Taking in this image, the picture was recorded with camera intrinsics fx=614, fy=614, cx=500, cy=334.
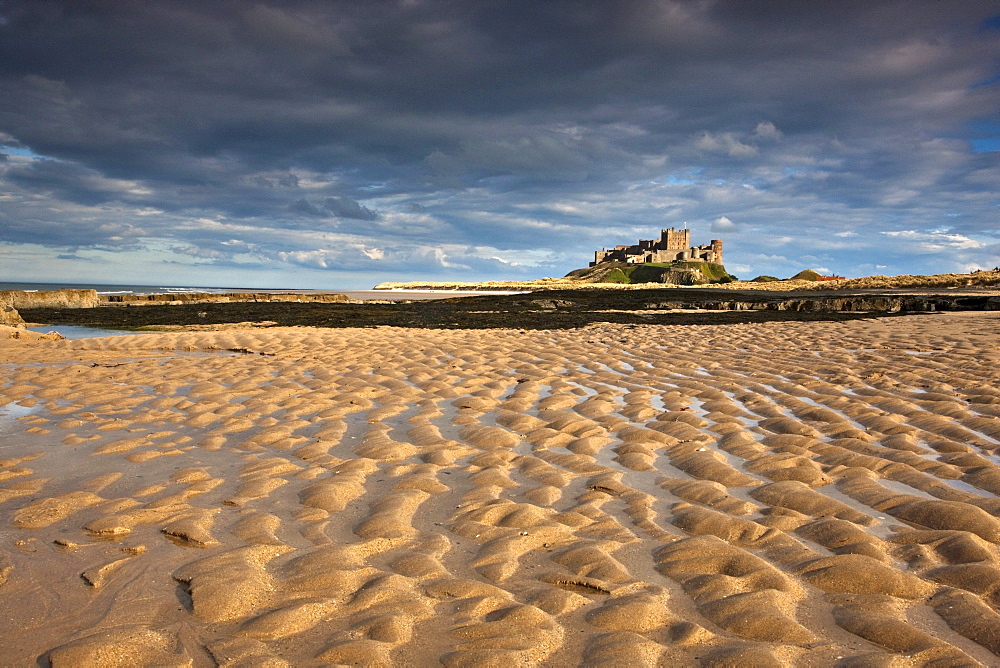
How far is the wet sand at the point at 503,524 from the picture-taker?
2963 mm

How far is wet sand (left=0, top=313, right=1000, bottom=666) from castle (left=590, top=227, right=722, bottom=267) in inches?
5192

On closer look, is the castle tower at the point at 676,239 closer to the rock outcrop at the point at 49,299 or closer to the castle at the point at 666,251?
the castle at the point at 666,251

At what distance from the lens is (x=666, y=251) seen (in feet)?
470

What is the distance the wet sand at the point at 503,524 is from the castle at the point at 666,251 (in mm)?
131869

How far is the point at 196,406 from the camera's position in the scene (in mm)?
8703

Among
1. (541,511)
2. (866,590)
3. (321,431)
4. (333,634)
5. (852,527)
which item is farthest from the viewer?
(321,431)

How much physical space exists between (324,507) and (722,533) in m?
2.96

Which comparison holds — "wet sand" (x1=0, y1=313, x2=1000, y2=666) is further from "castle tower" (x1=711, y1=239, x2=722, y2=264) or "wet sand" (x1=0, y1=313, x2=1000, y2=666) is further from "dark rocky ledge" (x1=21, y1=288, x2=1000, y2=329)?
"castle tower" (x1=711, y1=239, x2=722, y2=264)

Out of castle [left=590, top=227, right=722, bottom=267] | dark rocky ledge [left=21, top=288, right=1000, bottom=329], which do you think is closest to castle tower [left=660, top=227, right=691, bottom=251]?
castle [left=590, top=227, right=722, bottom=267]

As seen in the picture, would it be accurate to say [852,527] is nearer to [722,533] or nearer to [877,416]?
[722,533]

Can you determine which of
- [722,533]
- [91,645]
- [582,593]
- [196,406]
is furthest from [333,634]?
[196,406]

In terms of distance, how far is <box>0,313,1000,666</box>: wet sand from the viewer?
117 inches

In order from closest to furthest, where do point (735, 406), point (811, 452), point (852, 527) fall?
1. point (852, 527)
2. point (811, 452)
3. point (735, 406)

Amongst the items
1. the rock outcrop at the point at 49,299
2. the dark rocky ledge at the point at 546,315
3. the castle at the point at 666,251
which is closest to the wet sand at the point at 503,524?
the dark rocky ledge at the point at 546,315
